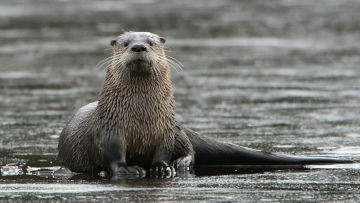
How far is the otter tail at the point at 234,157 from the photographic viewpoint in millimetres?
5582

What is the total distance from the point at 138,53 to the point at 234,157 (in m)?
0.99

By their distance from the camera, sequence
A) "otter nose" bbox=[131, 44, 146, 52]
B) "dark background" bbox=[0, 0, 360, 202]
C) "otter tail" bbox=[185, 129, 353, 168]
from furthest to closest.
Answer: "otter tail" bbox=[185, 129, 353, 168]
"otter nose" bbox=[131, 44, 146, 52]
"dark background" bbox=[0, 0, 360, 202]

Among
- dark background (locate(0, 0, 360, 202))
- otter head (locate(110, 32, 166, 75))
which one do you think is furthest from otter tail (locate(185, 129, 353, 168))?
otter head (locate(110, 32, 166, 75))

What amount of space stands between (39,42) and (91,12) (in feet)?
13.7

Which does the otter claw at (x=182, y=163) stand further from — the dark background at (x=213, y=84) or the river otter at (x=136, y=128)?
the dark background at (x=213, y=84)

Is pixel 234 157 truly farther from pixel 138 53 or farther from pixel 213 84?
pixel 213 84

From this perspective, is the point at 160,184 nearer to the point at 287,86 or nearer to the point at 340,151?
the point at 340,151

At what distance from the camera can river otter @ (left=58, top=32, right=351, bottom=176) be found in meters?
5.38

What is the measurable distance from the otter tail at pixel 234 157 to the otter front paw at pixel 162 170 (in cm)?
47

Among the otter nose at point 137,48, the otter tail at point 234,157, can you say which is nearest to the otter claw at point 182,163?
the otter tail at point 234,157

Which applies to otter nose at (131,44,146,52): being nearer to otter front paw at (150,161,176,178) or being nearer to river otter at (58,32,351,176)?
river otter at (58,32,351,176)

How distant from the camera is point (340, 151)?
6.04m

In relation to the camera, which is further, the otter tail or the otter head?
the otter tail

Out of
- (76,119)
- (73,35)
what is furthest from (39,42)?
(76,119)
